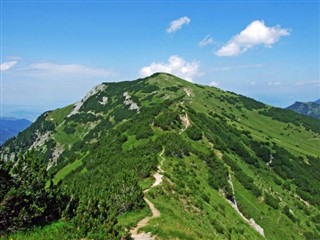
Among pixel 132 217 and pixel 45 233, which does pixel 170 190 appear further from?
pixel 45 233

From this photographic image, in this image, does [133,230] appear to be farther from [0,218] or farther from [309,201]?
[309,201]

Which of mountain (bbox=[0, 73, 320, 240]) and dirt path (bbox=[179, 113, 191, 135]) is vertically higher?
dirt path (bbox=[179, 113, 191, 135])

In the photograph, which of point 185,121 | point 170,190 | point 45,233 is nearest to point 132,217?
point 45,233

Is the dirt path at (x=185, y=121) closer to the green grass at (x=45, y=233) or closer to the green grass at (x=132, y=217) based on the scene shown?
the green grass at (x=132, y=217)

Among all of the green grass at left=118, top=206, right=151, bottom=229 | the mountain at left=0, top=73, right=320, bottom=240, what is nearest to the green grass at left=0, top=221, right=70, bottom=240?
the mountain at left=0, top=73, right=320, bottom=240

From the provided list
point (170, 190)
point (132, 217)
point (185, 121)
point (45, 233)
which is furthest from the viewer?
point (185, 121)

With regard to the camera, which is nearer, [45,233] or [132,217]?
[45,233]

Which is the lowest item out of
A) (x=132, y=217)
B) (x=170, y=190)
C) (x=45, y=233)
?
(x=170, y=190)

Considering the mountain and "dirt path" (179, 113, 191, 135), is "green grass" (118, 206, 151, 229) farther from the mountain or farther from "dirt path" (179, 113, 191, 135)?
"dirt path" (179, 113, 191, 135)

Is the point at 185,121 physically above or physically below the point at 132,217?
above

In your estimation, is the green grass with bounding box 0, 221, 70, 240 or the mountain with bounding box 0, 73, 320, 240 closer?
the green grass with bounding box 0, 221, 70, 240

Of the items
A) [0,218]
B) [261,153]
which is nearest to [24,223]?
[0,218]

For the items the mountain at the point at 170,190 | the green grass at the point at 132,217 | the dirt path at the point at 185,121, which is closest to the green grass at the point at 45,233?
the mountain at the point at 170,190
